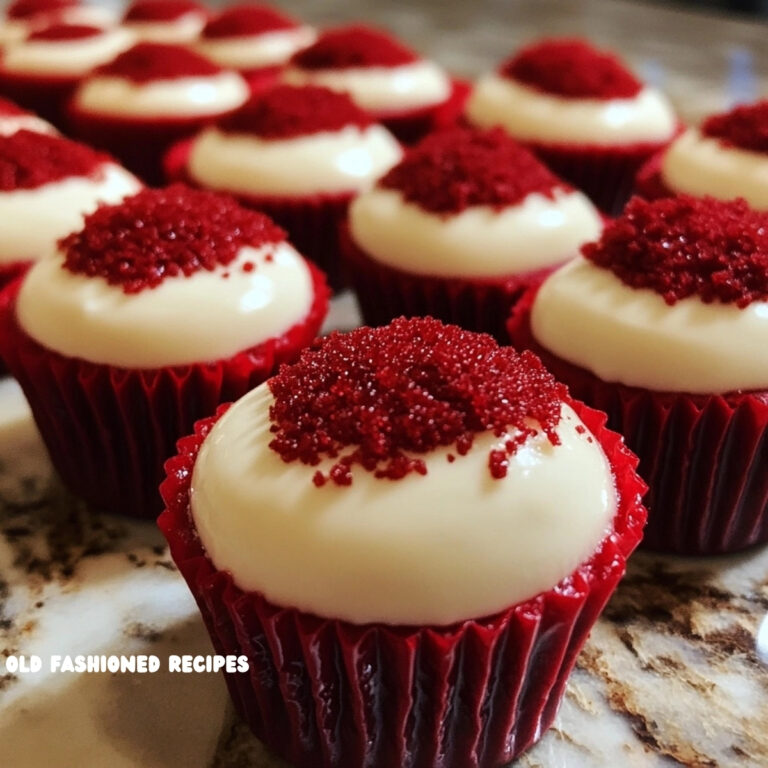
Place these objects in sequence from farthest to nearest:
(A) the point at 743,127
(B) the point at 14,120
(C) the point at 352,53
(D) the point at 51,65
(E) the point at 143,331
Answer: (D) the point at 51,65
(C) the point at 352,53
(B) the point at 14,120
(A) the point at 743,127
(E) the point at 143,331

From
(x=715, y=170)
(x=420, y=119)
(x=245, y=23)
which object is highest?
(x=715, y=170)

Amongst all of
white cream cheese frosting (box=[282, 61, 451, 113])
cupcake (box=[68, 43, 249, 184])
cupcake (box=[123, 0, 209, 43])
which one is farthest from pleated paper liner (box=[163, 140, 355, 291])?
cupcake (box=[123, 0, 209, 43])

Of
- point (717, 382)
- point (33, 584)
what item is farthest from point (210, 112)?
point (717, 382)

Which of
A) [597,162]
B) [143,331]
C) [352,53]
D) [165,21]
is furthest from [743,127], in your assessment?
[165,21]

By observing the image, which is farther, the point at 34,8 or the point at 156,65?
the point at 34,8

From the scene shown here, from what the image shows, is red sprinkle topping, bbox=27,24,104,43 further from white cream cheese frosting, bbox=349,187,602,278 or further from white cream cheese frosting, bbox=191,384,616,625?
white cream cheese frosting, bbox=191,384,616,625

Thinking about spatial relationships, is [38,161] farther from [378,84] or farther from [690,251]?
[690,251]
